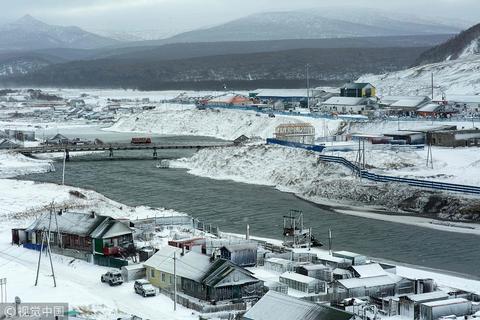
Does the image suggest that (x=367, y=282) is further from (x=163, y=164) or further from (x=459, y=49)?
(x=459, y=49)

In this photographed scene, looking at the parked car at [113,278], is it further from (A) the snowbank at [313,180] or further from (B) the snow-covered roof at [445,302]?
(A) the snowbank at [313,180]

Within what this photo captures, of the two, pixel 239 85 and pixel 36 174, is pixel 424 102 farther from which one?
pixel 239 85

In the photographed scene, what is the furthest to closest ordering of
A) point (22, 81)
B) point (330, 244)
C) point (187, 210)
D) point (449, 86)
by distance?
point (22, 81), point (449, 86), point (187, 210), point (330, 244)

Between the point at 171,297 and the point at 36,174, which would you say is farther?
the point at 36,174

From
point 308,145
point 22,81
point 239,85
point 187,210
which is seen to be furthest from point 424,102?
point 22,81

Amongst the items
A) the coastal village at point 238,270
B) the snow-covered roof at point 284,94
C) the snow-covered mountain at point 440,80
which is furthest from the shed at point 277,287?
the snow-covered roof at point 284,94

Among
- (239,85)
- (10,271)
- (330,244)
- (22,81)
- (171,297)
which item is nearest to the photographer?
(171,297)

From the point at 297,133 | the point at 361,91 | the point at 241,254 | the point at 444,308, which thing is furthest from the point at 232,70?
the point at 444,308
